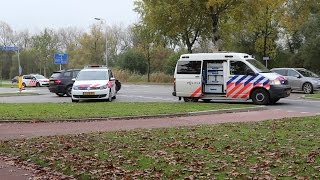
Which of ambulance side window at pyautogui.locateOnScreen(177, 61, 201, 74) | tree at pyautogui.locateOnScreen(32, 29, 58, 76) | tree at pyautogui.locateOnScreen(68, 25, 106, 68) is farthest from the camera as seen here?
tree at pyautogui.locateOnScreen(32, 29, 58, 76)

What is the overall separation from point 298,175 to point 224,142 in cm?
275

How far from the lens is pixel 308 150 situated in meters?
Answer: 7.70

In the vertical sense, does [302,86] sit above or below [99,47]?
below

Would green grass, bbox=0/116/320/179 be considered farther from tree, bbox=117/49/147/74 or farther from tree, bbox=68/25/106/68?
tree, bbox=68/25/106/68

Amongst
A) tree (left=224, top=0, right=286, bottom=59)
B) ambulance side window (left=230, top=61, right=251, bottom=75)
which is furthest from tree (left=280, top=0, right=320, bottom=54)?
ambulance side window (left=230, top=61, right=251, bottom=75)

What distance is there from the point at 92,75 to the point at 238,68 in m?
7.30

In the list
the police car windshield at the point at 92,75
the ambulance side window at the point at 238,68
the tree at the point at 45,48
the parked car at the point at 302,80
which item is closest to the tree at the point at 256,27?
the parked car at the point at 302,80

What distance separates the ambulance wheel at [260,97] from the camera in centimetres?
1872

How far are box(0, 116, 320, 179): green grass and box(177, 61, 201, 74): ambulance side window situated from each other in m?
8.57

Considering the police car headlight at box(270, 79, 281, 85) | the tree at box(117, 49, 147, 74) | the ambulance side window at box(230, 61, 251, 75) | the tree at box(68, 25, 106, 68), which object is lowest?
the police car headlight at box(270, 79, 281, 85)

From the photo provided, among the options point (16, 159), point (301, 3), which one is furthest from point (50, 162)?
point (301, 3)

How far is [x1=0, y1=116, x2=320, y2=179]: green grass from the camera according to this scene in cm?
665

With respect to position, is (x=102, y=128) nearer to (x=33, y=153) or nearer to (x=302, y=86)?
(x=33, y=153)

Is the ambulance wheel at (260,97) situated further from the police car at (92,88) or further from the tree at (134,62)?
the tree at (134,62)
